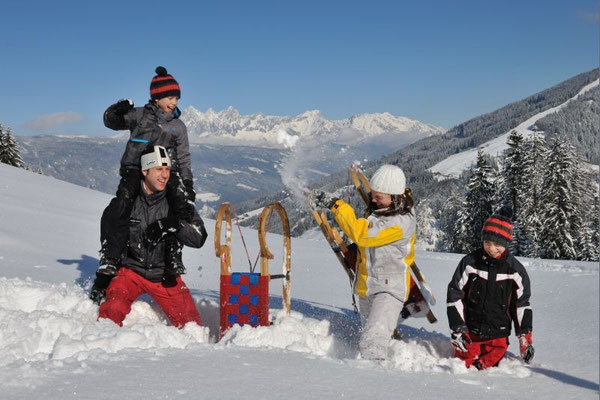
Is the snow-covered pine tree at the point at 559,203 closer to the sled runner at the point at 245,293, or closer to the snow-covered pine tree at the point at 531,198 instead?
the snow-covered pine tree at the point at 531,198

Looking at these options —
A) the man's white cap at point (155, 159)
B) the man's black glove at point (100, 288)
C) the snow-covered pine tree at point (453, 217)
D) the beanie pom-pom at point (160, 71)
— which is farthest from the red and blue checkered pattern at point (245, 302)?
the snow-covered pine tree at point (453, 217)

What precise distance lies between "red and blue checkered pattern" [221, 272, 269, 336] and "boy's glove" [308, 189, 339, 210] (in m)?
0.81

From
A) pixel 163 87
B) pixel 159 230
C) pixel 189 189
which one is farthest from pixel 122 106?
pixel 159 230

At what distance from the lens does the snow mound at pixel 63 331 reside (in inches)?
133

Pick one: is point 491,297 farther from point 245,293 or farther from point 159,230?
point 159,230

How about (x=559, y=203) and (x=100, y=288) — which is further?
(x=559, y=203)

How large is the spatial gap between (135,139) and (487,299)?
377 cm

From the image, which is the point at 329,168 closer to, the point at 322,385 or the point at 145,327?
the point at 145,327

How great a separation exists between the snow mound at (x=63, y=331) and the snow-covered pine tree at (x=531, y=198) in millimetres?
29993

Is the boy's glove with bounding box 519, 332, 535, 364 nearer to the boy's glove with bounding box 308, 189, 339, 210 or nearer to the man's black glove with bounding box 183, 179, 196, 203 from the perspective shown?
the boy's glove with bounding box 308, 189, 339, 210

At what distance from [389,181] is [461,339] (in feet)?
4.86

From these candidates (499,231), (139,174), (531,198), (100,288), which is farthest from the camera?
(531,198)

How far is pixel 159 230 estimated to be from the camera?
519cm

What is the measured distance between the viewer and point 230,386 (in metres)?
2.81
